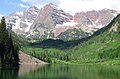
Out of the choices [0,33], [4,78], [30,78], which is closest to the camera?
[4,78]

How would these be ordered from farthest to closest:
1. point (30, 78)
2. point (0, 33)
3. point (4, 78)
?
point (0, 33) < point (30, 78) < point (4, 78)

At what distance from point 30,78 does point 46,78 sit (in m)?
8.50

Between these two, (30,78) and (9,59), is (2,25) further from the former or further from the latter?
(30,78)

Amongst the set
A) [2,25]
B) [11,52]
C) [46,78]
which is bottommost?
[46,78]

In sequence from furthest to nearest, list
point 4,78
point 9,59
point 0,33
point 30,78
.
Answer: point 9,59 → point 0,33 → point 30,78 → point 4,78

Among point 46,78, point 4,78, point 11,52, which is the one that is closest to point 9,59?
point 11,52

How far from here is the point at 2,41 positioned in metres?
172

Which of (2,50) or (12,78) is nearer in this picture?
(12,78)

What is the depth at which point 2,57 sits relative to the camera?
172750 millimetres

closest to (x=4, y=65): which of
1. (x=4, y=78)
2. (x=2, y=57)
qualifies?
(x=2, y=57)

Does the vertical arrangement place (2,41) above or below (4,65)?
above

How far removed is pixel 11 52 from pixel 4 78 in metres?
95.8

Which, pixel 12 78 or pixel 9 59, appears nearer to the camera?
pixel 12 78

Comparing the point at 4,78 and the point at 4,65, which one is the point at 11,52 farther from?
the point at 4,78
